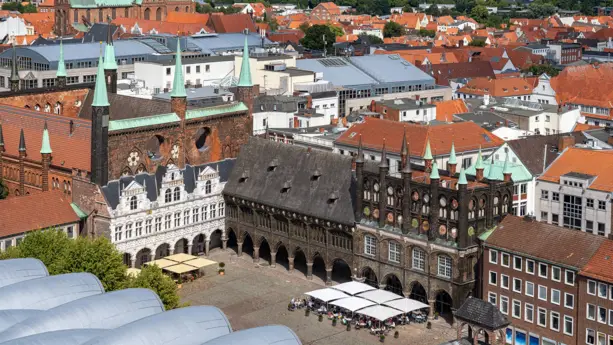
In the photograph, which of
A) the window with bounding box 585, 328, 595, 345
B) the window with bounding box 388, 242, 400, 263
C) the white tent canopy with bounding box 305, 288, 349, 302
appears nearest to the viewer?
the window with bounding box 585, 328, 595, 345

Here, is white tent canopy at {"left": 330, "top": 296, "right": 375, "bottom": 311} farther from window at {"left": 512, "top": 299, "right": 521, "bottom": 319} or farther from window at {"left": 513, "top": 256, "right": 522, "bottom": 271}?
window at {"left": 513, "top": 256, "right": 522, "bottom": 271}

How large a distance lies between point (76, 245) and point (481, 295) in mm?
42551

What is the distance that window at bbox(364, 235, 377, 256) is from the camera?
13488 cm

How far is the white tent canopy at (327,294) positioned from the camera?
128 metres

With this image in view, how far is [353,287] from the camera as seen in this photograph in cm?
13162

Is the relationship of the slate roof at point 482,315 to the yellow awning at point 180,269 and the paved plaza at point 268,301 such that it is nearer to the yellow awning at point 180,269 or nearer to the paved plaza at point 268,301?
the paved plaza at point 268,301

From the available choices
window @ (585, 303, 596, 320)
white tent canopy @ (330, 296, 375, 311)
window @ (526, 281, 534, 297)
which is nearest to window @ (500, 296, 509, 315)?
window @ (526, 281, 534, 297)

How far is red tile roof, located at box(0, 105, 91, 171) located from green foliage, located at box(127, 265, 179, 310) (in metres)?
27.8

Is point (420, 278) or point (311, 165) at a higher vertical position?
point (311, 165)

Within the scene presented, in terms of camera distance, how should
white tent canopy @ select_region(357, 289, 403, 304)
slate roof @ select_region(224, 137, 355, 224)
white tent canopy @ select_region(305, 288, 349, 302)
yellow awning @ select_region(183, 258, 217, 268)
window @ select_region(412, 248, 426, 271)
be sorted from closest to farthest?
white tent canopy @ select_region(357, 289, 403, 304) < white tent canopy @ select_region(305, 288, 349, 302) < window @ select_region(412, 248, 426, 271) < slate roof @ select_region(224, 137, 355, 224) < yellow awning @ select_region(183, 258, 217, 268)

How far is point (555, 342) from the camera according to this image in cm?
11769

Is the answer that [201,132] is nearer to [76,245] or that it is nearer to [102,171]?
[102,171]

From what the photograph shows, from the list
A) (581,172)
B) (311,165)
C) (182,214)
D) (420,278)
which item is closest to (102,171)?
(182,214)

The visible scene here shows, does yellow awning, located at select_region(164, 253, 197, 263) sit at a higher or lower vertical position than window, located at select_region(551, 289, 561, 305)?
lower
